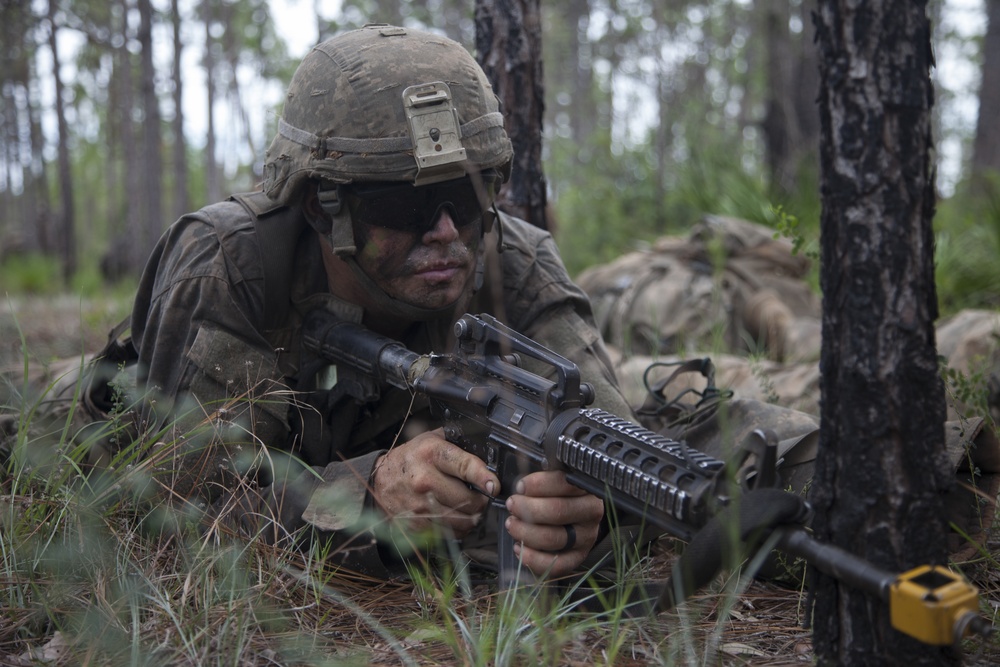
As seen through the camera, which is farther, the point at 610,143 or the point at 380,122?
the point at 610,143

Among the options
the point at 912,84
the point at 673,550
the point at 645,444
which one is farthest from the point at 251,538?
the point at 912,84

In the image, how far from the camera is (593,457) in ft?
6.44

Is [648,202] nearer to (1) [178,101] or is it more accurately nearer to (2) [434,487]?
(1) [178,101]

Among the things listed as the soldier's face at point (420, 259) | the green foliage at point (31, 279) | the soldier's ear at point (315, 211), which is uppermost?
the soldier's ear at point (315, 211)

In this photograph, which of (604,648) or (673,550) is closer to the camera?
(604,648)

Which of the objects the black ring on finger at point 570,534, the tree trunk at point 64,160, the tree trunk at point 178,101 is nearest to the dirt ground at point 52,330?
the black ring on finger at point 570,534

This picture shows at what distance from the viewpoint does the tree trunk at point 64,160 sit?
41.0ft

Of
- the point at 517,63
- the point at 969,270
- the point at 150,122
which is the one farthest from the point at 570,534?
the point at 150,122

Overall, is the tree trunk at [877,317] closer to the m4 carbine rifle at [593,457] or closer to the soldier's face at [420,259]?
the m4 carbine rifle at [593,457]

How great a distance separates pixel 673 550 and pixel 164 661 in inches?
61.1

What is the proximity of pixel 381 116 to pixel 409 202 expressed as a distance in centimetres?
25

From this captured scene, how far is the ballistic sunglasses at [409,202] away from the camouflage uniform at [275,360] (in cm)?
28

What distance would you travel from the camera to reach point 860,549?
1.68 metres

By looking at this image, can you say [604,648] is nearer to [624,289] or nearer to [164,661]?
[164,661]
